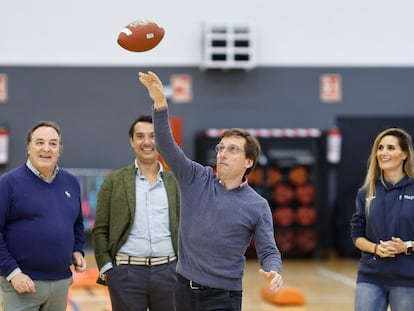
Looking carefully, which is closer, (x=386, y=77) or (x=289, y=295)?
(x=289, y=295)

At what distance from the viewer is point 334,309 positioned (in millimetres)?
8562

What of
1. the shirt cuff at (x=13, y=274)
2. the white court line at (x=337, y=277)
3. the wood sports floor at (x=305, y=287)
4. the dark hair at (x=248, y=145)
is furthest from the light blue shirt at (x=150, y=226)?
the white court line at (x=337, y=277)

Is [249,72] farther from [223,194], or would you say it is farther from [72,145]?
[223,194]

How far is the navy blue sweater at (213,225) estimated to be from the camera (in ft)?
13.2

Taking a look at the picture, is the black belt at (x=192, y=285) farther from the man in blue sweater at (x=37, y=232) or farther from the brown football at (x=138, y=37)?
the brown football at (x=138, y=37)

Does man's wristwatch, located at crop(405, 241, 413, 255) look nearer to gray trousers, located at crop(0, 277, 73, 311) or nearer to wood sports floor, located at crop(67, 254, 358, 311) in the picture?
gray trousers, located at crop(0, 277, 73, 311)

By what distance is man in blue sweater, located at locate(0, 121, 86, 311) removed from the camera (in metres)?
4.47

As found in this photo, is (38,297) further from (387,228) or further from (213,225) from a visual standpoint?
(387,228)

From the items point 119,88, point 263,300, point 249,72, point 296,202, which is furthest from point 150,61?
point 263,300

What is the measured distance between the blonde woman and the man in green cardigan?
1.14 meters

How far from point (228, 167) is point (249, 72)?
9457mm

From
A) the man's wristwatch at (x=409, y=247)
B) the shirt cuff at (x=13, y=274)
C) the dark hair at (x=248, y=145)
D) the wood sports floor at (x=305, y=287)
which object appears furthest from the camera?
the wood sports floor at (x=305, y=287)

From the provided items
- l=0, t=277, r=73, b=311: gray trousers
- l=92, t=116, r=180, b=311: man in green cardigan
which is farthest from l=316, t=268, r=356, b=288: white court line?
l=0, t=277, r=73, b=311: gray trousers

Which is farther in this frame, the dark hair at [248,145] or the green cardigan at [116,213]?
the green cardigan at [116,213]
